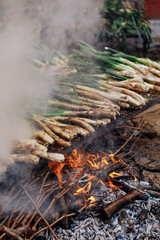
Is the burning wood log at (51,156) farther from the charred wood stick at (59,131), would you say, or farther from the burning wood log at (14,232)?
the burning wood log at (14,232)

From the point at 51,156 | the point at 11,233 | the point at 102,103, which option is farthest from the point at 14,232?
the point at 102,103

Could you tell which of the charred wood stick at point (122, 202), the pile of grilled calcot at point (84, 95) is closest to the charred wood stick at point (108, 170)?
the charred wood stick at point (122, 202)

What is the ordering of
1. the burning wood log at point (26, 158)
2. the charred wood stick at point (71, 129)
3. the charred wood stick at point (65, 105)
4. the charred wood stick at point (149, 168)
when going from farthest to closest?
1. the charred wood stick at point (149, 168)
2. the charred wood stick at point (65, 105)
3. the charred wood stick at point (71, 129)
4. the burning wood log at point (26, 158)

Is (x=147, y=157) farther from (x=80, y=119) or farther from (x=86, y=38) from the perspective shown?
(x=86, y=38)

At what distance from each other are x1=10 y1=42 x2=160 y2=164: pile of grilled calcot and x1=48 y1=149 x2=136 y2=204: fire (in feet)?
1.65

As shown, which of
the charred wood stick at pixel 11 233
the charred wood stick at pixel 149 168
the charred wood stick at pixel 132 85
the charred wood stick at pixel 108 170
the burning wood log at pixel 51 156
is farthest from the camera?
the charred wood stick at pixel 132 85

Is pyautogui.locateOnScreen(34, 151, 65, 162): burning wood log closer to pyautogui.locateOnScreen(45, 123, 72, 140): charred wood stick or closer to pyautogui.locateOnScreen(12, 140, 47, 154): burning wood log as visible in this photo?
pyautogui.locateOnScreen(12, 140, 47, 154): burning wood log

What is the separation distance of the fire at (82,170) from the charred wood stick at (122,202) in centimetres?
25

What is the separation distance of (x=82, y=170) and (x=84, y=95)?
120cm

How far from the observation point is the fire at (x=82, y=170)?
9.11 feet

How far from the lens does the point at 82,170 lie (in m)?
3.02

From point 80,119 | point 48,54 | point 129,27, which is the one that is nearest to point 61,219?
point 80,119

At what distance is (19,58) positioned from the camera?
3326 millimetres

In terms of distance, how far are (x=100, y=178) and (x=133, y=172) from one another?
580mm
